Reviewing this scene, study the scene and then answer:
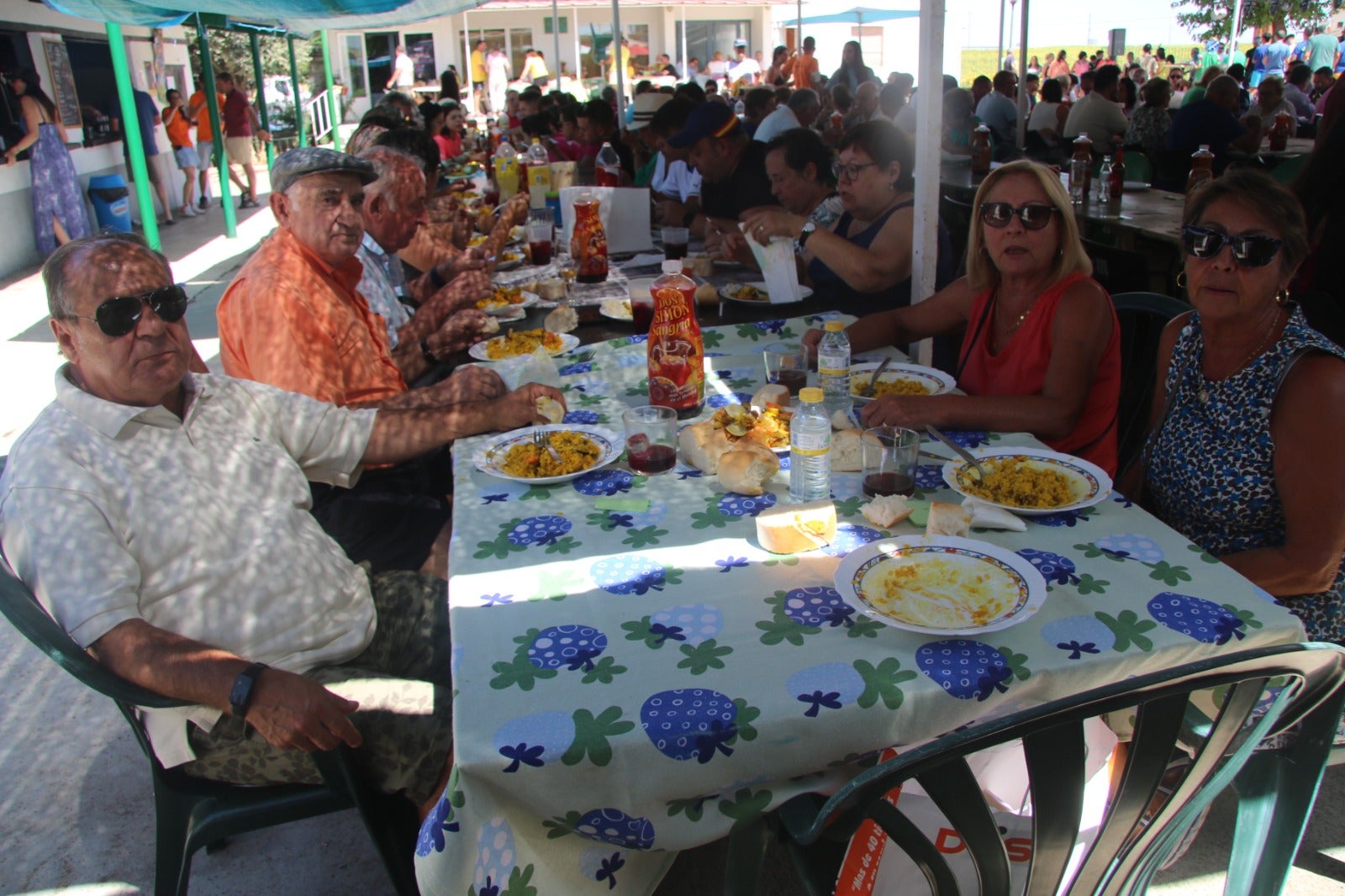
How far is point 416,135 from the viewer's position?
454cm

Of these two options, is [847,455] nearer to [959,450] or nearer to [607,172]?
[959,450]

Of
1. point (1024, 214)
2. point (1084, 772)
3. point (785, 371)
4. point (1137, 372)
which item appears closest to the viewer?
point (1084, 772)

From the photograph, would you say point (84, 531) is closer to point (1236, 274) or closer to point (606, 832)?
point (606, 832)

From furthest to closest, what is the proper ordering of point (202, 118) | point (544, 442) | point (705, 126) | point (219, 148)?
point (202, 118) → point (219, 148) → point (705, 126) → point (544, 442)

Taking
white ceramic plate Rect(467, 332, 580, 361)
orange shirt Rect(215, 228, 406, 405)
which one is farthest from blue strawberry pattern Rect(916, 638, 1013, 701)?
white ceramic plate Rect(467, 332, 580, 361)

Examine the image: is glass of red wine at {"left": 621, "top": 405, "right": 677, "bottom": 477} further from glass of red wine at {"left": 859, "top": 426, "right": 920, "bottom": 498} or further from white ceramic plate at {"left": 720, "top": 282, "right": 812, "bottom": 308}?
white ceramic plate at {"left": 720, "top": 282, "right": 812, "bottom": 308}

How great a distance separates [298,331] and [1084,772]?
7.34ft

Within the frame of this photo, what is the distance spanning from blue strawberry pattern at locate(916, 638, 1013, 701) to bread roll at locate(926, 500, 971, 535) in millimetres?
337

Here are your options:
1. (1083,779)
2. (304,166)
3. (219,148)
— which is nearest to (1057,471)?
(1083,779)

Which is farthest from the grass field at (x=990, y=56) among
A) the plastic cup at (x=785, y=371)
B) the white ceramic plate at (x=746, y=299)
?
the plastic cup at (x=785, y=371)

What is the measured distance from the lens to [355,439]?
2.38 m

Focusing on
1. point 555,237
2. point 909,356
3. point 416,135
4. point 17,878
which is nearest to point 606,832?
point 17,878

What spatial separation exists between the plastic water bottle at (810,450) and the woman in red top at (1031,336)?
41cm

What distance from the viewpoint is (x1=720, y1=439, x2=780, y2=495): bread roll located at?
196 cm
